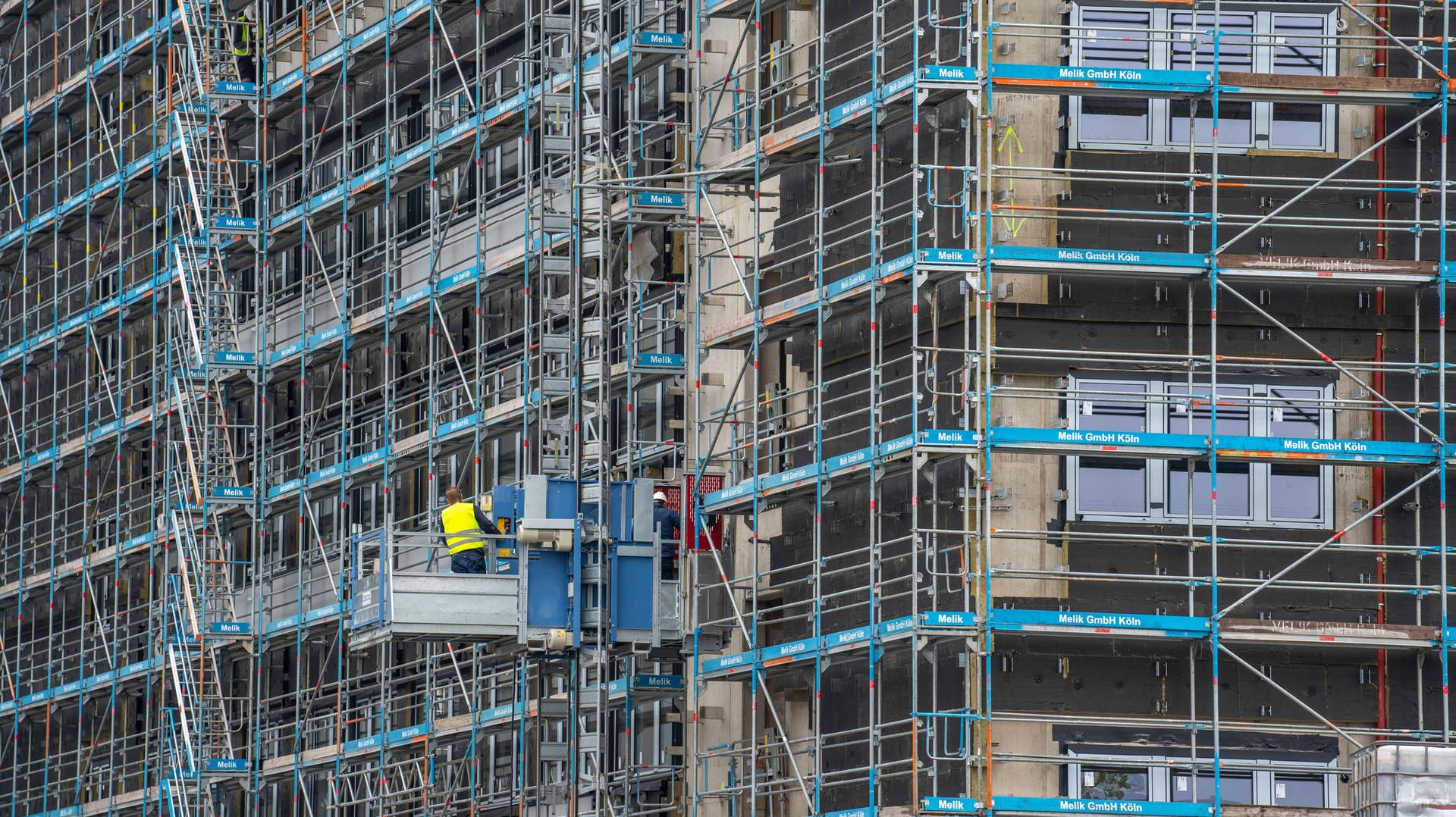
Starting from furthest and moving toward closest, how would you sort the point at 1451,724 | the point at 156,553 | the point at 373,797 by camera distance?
the point at 156,553 < the point at 373,797 < the point at 1451,724

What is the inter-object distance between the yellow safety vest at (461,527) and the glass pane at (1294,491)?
9.63m

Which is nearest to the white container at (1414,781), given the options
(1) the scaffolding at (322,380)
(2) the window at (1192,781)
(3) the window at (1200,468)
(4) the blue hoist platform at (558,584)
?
(2) the window at (1192,781)

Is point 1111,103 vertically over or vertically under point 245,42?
under

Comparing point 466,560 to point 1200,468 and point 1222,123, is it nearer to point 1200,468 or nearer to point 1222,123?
point 1200,468

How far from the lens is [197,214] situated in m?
53.3

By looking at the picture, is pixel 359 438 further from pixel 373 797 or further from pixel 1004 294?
pixel 1004 294

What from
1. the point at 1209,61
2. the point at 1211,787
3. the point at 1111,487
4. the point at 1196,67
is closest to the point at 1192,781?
the point at 1211,787

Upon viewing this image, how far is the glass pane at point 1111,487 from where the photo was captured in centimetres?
3756

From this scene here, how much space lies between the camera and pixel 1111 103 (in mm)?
38281

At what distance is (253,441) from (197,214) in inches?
151

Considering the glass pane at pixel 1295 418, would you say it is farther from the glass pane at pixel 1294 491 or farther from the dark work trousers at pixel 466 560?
the dark work trousers at pixel 466 560

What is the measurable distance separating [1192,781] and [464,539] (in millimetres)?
9468

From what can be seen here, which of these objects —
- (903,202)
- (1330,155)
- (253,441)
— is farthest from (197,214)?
(1330,155)

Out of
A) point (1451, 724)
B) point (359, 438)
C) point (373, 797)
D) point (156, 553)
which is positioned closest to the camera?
point (1451, 724)
